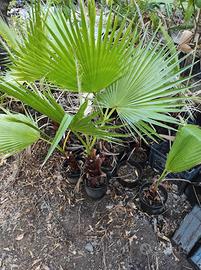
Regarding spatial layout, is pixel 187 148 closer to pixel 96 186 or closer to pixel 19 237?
pixel 96 186

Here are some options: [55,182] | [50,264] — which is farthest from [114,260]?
[55,182]

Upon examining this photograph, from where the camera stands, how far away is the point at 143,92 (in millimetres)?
998

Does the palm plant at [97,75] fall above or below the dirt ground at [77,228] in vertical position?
above

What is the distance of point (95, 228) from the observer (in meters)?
1.44

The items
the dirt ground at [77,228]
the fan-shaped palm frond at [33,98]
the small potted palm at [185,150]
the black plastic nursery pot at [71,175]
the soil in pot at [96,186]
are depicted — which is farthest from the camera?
the black plastic nursery pot at [71,175]

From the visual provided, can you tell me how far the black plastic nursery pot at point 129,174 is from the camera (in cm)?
159

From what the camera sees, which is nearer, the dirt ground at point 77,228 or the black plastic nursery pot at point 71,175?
the dirt ground at point 77,228

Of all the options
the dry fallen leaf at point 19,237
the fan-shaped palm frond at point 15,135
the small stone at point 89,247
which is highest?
the fan-shaped palm frond at point 15,135

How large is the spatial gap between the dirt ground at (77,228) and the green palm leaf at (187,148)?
545 mm

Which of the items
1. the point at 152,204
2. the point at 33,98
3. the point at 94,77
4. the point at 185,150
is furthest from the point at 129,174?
the point at 33,98

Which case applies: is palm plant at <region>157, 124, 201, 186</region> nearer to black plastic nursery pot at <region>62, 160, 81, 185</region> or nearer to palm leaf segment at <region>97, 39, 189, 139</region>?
palm leaf segment at <region>97, 39, 189, 139</region>

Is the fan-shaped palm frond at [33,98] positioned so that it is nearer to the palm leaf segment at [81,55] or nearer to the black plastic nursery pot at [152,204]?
the palm leaf segment at [81,55]

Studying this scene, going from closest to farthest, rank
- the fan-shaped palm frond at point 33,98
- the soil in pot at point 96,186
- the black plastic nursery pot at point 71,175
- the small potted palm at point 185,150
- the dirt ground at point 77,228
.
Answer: the fan-shaped palm frond at point 33,98, the small potted palm at point 185,150, the dirt ground at point 77,228, the soil in pot at point 96,186, the black plastic nursery pot at point 71,175

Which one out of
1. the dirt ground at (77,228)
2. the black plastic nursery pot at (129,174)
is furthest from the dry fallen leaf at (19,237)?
the black plastic nursery pot at (129,174)
